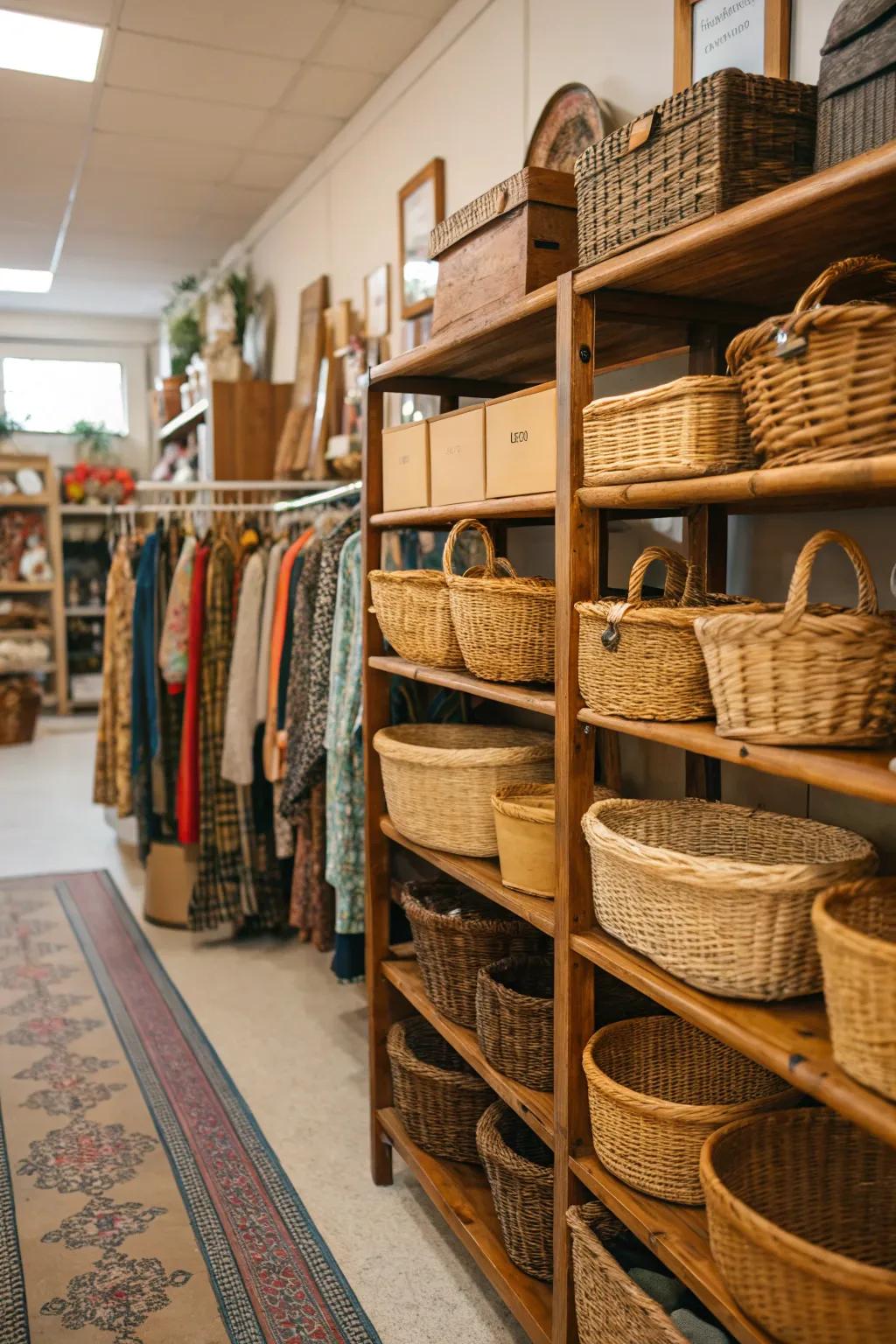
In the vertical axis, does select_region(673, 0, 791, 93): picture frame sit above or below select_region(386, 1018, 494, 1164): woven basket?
above

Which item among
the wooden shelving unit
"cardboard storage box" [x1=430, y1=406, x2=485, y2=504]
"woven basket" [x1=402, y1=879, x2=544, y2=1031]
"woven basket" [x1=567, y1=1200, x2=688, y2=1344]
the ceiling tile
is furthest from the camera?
the ceiling tile

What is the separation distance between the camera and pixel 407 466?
2.28 m

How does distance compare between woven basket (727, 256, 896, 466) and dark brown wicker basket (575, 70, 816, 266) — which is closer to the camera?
woven basket (727, 256, 896, 466)

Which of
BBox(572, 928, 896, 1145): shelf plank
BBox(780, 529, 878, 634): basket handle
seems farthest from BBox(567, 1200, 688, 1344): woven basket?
BBox(780, 529, 878, 634): basket handle

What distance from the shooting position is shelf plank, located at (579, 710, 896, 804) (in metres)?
1.11

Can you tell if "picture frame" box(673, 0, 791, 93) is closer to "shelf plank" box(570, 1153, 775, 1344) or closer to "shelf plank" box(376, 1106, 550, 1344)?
"shelf plank" box(570, 1153, 775, 1344)

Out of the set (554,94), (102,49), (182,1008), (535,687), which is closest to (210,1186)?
(182,1008)

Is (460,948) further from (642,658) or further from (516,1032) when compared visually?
(642,658)

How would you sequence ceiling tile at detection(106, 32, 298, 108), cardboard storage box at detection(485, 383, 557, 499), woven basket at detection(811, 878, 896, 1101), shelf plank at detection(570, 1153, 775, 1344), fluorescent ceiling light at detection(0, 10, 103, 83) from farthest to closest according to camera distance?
ceiling tile at detection(106, 32, 298, 108) < fluorescent ceiling light at detection(0, 10, 103, 83) < cardboard storage box at detection(485, 383, 557, 499) < shelf plank at detection(570, 1153, 775, 1344) < woven basket at detection(811, 878, 896, 1101)

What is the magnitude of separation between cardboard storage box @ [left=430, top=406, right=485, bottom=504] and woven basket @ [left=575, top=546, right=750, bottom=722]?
0.51 m

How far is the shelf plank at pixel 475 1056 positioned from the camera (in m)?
1.79

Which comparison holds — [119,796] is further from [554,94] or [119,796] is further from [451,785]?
[554,94]

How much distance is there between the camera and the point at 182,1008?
11.0 feet

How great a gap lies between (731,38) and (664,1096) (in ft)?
6.21
